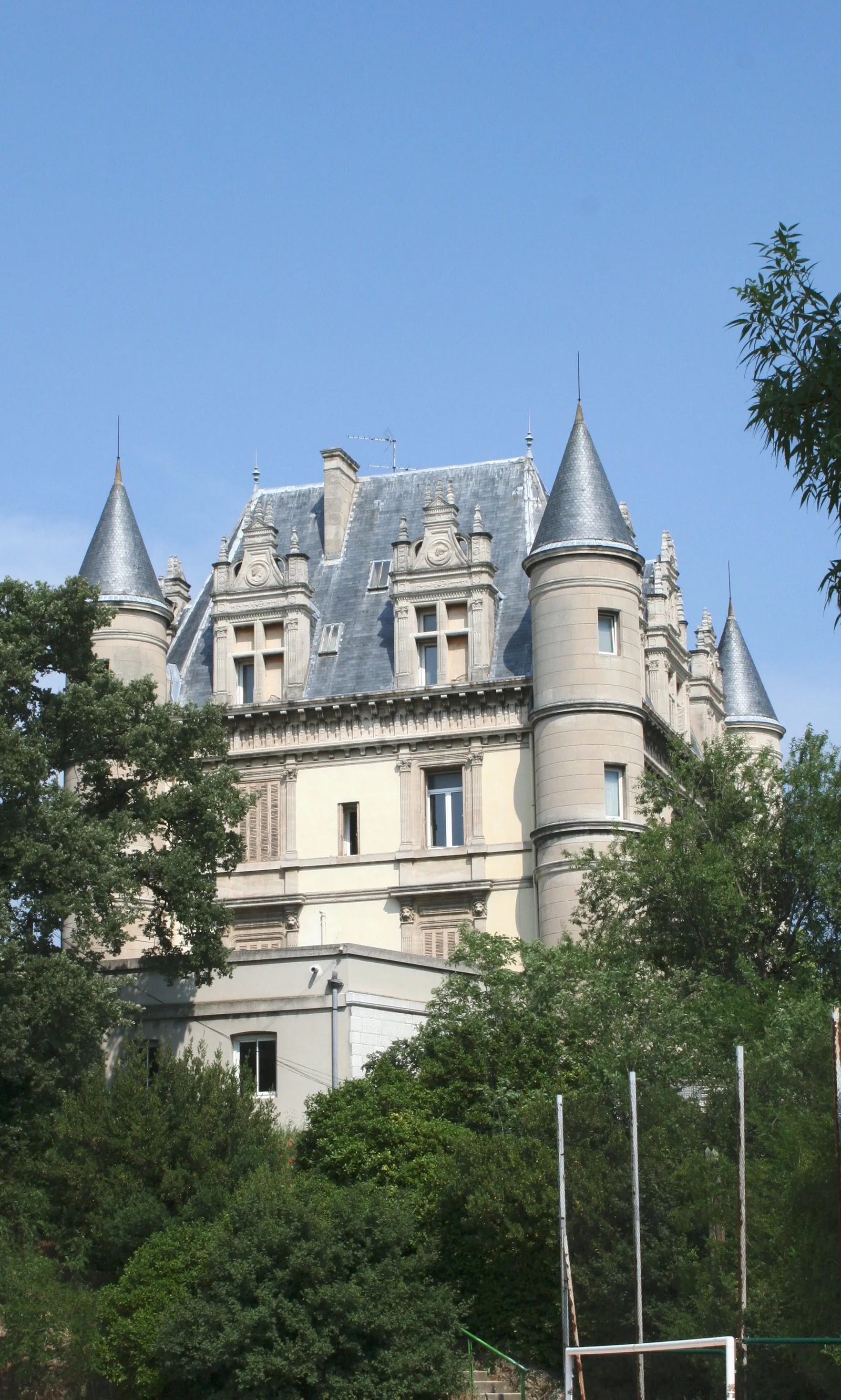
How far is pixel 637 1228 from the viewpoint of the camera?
1073 inches

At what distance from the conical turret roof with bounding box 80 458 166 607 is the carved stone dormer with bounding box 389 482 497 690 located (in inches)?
247

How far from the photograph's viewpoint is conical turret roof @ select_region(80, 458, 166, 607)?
169ft

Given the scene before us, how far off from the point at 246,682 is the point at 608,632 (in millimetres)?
9817

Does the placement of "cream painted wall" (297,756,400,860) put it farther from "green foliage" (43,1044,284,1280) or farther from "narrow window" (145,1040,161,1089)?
"green foliage" (43,1044,284,1280)

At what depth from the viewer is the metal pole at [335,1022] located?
3847cm

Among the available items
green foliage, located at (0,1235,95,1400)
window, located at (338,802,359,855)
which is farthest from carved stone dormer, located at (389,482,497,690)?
green foliage, located at (0,1235,95,1400)

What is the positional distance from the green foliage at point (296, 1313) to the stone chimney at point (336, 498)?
2613 centimetres

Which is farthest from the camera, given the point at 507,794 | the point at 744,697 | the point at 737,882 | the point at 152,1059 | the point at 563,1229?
the point at 744,697

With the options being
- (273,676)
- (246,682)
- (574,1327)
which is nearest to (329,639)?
(273,676)

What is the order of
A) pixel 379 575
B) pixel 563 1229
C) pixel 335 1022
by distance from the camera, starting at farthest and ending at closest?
pixel 379 575 < pixel 335 1022 < pixel 563 1229

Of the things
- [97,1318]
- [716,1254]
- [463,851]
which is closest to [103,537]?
[463,851]

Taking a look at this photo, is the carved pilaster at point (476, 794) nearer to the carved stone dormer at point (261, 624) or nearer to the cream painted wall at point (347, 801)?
the cream painted wall at point (347, 801)

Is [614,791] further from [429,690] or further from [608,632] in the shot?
[429,690]

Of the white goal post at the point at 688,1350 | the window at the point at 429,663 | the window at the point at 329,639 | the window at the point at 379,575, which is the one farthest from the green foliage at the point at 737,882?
the white goal post at the point at 688,1350
